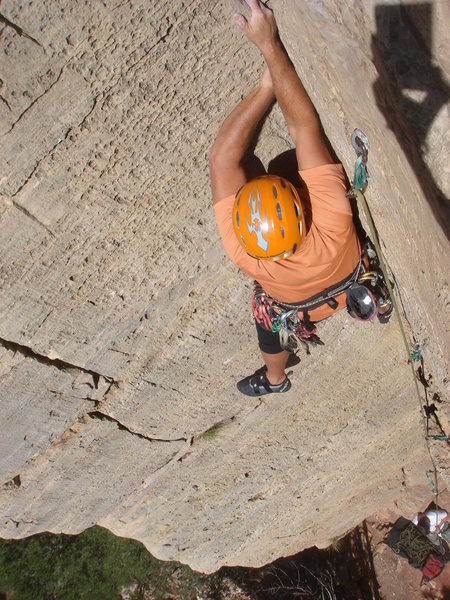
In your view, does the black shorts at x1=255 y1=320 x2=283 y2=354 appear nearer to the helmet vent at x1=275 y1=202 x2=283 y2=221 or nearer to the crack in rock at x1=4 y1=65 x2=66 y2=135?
the helmet vent at x1=275 y1=202 x2=283 y2=221

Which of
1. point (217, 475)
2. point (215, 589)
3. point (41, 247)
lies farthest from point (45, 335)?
point (215, 589)

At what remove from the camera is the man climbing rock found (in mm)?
1865

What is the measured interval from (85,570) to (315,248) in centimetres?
529

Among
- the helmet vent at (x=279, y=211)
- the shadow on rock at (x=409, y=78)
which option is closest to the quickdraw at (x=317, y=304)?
the helmet vent at (x=279, y=211)

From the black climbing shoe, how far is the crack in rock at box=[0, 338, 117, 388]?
76 centimetres

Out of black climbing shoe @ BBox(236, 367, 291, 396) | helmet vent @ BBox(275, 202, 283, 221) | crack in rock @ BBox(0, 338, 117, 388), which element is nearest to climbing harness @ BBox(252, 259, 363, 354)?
black climbing shoe @ BBox(236, 367, 291, 396)

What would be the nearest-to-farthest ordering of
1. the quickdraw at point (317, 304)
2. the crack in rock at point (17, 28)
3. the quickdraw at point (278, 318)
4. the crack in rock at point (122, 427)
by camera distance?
the crack in rock at point (17, 28) → the quickdraw at point (317, 304) → the quickdraw at point (278, 318) → the crack in rock at point (122, 427)

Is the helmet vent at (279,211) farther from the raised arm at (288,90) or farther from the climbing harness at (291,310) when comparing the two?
the climbing harness at (291,310)

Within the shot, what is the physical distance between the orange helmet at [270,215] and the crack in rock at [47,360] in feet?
3.87

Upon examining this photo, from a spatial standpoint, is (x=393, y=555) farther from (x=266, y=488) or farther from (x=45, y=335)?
(x=45, y=335)

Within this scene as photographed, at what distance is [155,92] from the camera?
1842 millimetres

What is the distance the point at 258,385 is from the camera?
304cm

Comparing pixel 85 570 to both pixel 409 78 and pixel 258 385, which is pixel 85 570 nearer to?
pixel 258 385

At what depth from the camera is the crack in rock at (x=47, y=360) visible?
241cm
